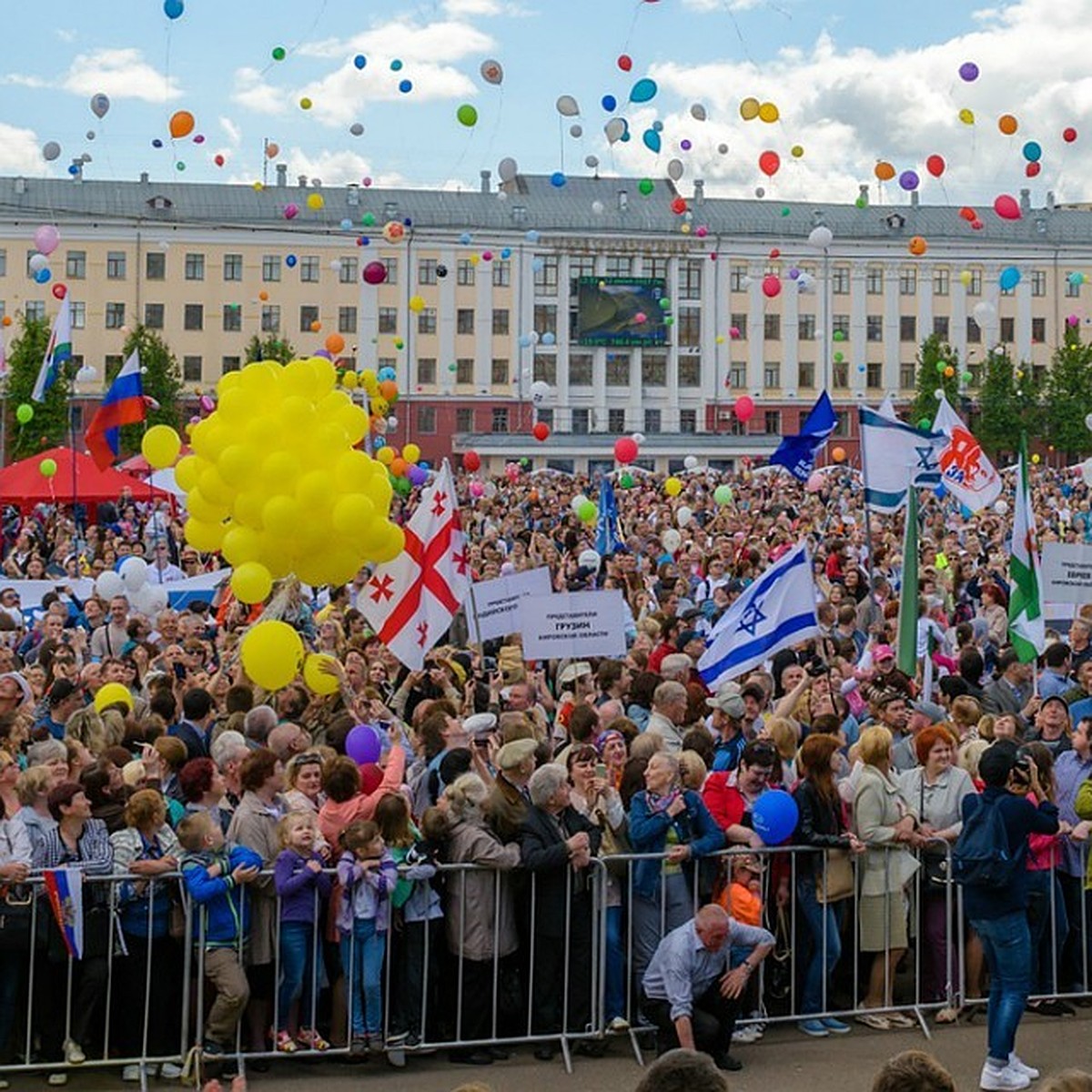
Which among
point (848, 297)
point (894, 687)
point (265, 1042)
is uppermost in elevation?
point (848, 297)

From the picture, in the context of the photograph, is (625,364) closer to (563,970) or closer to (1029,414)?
(1029,414)

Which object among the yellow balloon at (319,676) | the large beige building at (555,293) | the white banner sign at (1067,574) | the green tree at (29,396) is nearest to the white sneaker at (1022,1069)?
the yellow balloon at (319,676)

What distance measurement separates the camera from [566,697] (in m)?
11.4

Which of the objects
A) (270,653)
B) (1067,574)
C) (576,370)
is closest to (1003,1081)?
(270,653)

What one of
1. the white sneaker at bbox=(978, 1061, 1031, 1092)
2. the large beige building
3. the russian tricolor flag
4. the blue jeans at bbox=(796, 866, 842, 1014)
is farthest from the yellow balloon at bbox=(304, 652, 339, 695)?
the large beige building

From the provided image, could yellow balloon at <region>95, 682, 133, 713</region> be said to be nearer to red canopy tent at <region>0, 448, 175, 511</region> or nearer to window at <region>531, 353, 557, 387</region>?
red canopy tent at <region>0, 448, 175, 511</region>

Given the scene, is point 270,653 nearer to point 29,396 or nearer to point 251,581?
point 251,581

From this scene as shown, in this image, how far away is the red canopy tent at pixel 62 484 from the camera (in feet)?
82.2

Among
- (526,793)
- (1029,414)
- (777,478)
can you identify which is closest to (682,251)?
(1029,414)

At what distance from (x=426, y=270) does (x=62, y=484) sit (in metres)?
56.9

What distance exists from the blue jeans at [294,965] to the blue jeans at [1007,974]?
2935mm

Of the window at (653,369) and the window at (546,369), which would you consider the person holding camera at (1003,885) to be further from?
the window at (653,369)

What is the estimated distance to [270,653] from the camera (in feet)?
32.4

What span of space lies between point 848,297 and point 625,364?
11.2 m
